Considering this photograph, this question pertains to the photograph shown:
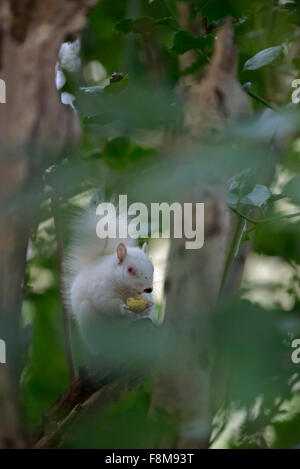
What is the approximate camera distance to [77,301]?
125 centimetres

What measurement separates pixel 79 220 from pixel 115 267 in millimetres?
167

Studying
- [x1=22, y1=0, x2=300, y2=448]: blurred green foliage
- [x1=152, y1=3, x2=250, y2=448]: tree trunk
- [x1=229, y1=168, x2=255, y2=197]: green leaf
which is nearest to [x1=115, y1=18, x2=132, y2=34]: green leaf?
[x1=22, y1=0, x2=300, y2=448]: blurred green foliage

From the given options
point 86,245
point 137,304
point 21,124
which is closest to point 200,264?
point 137,304

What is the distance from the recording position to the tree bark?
0.37 meters

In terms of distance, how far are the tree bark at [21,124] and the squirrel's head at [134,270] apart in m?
0.78

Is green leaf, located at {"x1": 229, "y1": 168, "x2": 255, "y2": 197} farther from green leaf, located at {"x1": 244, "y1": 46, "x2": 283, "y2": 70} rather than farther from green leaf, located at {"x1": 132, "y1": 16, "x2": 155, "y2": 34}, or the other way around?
green leaf, located at {"x1": 132, "y1": 16, "x2": 155, "y2": 34}

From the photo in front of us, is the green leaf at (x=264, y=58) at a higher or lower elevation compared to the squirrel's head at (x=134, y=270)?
higher

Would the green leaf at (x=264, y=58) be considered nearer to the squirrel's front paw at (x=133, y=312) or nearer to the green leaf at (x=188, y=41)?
the green leaf at (x=188, y=41)

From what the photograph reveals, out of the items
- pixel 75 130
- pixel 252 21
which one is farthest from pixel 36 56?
pixel 252 21

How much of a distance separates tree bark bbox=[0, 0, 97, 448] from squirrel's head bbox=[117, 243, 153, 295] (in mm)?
776

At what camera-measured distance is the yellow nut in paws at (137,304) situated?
1.20 meters

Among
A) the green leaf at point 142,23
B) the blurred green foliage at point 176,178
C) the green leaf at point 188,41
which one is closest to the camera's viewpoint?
the blurred green foliage at point 176,178

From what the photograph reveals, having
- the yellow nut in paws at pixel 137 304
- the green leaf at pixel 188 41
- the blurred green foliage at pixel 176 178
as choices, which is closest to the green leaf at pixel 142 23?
the blurred green foliage at pixel 176 178
